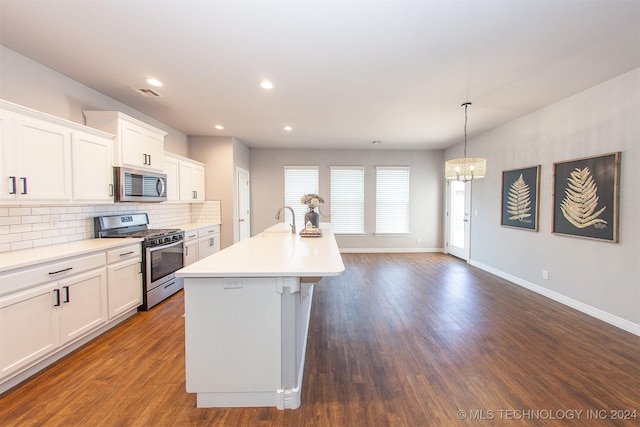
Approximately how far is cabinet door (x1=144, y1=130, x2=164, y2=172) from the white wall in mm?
5546

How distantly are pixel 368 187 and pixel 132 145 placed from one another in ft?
16.8

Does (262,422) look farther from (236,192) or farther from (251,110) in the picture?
→ (236,192)

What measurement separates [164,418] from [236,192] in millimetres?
4381

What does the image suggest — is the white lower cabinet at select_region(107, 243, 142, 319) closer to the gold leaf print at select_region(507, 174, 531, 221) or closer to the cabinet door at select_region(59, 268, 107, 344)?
the cabinet door at select_region(59, 268, 107, 344)

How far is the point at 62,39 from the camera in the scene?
7.20ft

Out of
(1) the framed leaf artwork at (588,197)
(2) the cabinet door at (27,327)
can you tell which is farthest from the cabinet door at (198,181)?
(1) the framed leaf artwork at (588,197)

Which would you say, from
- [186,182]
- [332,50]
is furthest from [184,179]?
[332,50]

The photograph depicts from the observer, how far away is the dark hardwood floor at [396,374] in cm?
168

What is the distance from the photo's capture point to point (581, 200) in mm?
3271

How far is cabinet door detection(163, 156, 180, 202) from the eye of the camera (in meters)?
4.21

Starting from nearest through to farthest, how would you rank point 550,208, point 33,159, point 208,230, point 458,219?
point 33,159 < point 550,208 < point 208,230 < point 458,219

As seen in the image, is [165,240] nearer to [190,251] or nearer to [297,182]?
[190,251]

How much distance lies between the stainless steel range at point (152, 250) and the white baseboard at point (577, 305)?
533 cm

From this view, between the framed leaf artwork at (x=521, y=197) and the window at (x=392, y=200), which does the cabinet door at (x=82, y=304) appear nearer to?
the framed leaf artwork at (x=521, y=197)
